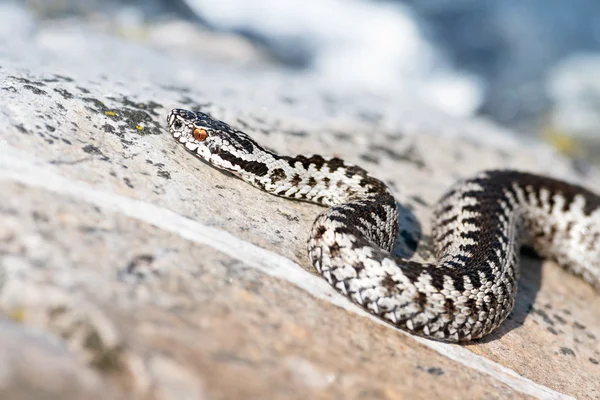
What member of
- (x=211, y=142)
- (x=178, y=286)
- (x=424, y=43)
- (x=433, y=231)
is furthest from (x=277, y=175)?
(x=424, y=43)

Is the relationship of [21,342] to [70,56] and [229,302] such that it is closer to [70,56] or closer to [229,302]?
[229,302]

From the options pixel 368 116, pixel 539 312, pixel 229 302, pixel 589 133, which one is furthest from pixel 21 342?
pixel 589 133

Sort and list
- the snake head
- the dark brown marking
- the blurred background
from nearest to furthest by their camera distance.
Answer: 1. the snake head
2. the dark brown marking
3. the blurred background

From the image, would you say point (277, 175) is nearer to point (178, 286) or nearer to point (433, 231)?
point (433, 231)

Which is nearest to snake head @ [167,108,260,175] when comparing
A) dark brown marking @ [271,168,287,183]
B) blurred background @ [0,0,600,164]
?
dark brown marking @ [271,168,287,183]

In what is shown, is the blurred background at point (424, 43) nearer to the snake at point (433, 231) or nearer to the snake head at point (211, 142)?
the snake at point (433, 231)

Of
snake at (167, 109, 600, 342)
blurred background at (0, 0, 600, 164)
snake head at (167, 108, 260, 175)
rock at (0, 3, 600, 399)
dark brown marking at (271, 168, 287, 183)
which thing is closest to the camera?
rock at (0, 3, 600, 399)

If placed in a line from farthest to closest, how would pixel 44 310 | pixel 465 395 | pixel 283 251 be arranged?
1. pixel 283 251
2. pixel 465 395
3. pixel 44 310

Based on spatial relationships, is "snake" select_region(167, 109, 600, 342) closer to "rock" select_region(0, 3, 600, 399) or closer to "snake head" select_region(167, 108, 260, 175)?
"snake head" select_region(167, 108, 260, 175)

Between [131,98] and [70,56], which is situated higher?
[131,98]
